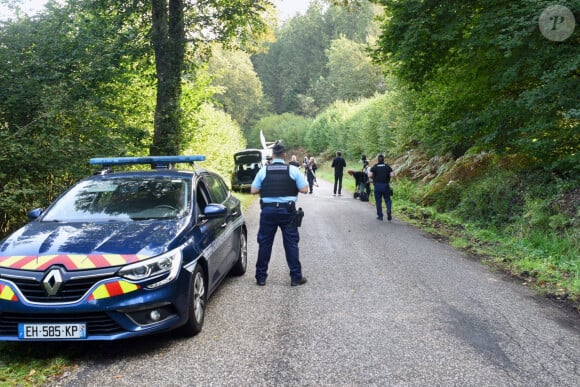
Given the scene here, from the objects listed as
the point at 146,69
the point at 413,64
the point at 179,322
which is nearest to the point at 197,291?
the point at 179,322

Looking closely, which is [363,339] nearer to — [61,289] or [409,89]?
[61,289]

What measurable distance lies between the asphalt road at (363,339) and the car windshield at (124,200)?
4.27ft

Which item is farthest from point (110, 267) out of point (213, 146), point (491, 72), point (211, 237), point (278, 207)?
point (213, 146)

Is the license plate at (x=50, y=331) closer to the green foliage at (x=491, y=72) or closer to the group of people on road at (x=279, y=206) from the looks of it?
the group of people on road at (x=279, y=206)

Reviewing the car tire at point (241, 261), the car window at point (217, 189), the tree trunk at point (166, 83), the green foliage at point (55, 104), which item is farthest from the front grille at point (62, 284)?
the tree trunk at point (166, 83)

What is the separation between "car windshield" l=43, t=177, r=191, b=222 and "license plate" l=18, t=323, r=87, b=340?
1415 millimetres

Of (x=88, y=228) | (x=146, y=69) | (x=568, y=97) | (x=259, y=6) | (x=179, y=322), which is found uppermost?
(x=259, y=6)

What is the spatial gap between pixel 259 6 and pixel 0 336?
47.2 ft

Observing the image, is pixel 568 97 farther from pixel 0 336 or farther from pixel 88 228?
pixel 0 336

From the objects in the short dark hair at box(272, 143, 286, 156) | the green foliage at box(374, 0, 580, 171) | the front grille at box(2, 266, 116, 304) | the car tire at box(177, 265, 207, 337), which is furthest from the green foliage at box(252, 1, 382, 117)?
the front grille at box(2, 266, 116, 304)

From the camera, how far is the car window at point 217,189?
6742mm

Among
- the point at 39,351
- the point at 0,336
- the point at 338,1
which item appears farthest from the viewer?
the point at 338,1

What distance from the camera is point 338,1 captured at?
1762 cm

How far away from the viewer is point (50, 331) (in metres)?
4.20
